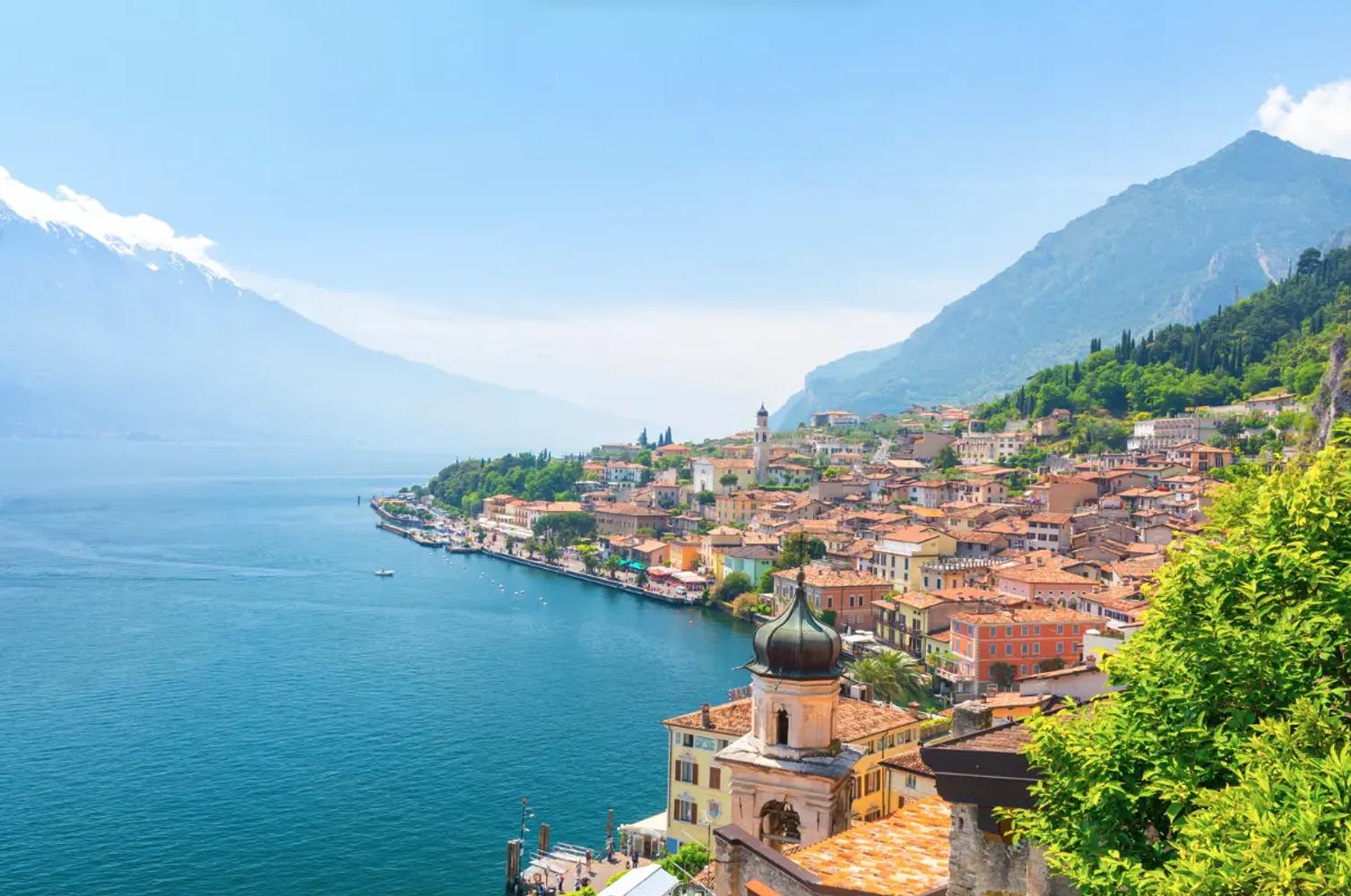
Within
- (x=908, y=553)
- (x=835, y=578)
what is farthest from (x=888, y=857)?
(x=908, y=553)

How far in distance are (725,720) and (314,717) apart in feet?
69.0

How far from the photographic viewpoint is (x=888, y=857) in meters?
9.78

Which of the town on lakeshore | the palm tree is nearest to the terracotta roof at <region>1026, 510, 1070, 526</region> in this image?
the town on lakeshore

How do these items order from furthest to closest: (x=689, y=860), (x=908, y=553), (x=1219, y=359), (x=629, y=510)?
(x=629, y=510) → (x=1219, y=359) → (x=908, y=553) → (x=689, y=860)

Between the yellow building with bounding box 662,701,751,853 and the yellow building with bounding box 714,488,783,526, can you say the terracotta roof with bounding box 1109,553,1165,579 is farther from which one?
the yellow building with bounding box 714,488,783,526

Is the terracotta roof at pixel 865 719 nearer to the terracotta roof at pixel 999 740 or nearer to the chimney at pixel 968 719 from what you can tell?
the chimney at pixel 968 719

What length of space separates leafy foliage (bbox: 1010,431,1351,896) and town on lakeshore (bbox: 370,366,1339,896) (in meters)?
0.60

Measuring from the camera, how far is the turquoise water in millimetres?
28031

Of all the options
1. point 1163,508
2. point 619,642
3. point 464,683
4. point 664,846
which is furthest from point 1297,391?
point 664,846

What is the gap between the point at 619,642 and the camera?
5850 centimetres

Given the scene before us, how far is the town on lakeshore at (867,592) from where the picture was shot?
31.6 feet

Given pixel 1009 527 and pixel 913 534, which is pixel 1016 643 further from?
pixel 1009 527

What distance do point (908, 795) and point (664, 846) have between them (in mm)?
7701

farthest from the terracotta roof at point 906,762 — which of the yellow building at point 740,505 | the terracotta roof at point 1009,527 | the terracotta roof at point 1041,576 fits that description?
the yellow building at point 740,505
